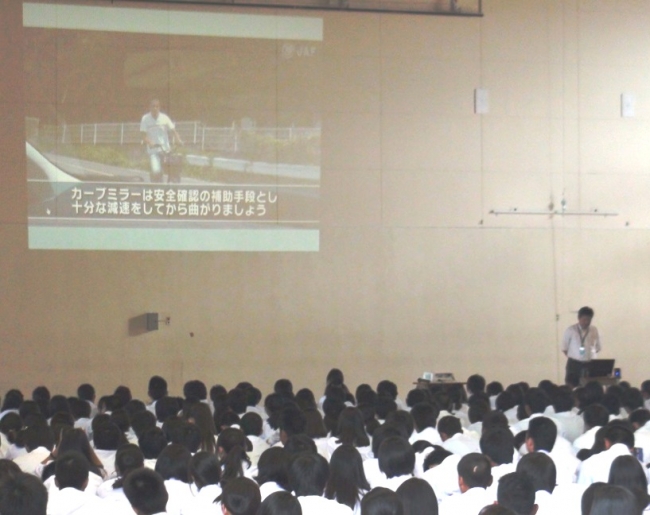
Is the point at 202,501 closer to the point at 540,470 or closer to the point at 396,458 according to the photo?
the point at 396,458

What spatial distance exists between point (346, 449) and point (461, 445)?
4.70ft

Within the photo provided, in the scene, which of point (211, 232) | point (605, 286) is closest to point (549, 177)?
point (605, 286)

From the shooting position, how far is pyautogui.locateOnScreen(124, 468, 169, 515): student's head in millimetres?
3918

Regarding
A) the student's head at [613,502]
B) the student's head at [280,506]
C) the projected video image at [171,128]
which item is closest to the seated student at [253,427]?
the student's head at [280,506]

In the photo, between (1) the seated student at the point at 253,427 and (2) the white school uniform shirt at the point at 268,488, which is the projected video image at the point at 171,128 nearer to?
(1) the seated student at the point at 253,427

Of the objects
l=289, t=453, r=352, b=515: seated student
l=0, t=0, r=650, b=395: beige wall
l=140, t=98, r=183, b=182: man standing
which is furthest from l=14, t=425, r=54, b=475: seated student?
l=140, t=98, r=183, b=182: man standing

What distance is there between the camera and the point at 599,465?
495 cm

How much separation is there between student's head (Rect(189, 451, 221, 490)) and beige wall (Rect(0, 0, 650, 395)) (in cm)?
613

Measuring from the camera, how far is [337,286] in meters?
11.0

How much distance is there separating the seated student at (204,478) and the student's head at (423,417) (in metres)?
2.20

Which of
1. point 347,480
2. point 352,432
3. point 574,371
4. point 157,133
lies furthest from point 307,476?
point 157,133

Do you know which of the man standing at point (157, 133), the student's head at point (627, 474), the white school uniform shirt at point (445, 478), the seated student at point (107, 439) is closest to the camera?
the student's head at point (627, 474)

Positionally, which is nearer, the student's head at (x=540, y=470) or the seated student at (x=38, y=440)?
the student's head at (x=540, y=470)

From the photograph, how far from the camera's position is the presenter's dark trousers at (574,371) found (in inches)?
376
